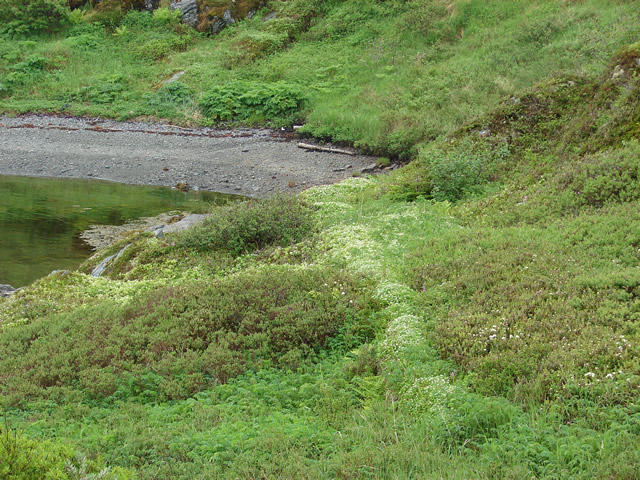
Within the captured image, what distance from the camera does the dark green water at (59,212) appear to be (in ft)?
47.6

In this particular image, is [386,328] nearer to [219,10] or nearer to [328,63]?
[328,63]

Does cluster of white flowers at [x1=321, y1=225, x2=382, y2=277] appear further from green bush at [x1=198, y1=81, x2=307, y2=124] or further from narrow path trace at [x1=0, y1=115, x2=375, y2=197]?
green bush at [x1=198, y1=81, x2=307, y2=124]

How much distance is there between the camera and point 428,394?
5.00 metres

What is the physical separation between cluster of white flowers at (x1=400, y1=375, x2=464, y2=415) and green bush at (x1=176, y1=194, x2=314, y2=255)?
6.30 meters

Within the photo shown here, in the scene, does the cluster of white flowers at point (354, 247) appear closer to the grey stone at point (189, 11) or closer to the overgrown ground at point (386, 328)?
the overgrown ground at point (386, 328)

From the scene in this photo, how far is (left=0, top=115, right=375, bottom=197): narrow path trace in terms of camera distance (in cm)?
2227

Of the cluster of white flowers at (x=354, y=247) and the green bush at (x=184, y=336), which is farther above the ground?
the green bush at (x=184, y=336)

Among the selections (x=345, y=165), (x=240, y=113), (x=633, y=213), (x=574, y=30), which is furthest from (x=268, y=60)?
(x=633, y=213)

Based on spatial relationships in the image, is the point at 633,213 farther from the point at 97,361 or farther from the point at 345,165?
the point at 345,165

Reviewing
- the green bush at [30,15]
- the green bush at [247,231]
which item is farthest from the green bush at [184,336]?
the green bush at [30,15]

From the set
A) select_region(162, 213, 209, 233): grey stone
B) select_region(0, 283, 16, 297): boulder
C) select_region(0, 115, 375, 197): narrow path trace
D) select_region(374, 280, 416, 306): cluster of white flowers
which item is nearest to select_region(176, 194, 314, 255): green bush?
select_region(162, 213, 209, 233): grey stone

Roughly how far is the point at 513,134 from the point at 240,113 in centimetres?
1759

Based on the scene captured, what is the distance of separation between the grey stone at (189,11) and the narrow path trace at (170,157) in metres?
13.7

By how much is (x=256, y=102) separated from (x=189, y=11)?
14.9m
